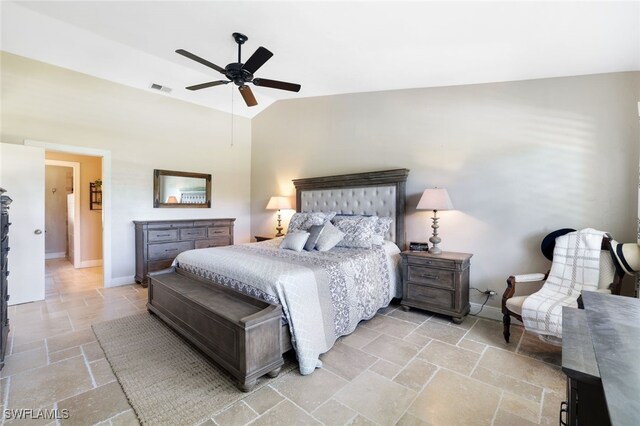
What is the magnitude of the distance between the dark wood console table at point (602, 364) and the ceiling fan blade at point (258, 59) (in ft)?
8.68

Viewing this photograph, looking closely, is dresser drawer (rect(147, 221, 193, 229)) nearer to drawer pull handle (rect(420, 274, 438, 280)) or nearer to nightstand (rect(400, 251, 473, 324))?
nightstand (rect(400, 251, 473, 324))

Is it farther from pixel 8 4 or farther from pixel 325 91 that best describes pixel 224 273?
pixel 8 4

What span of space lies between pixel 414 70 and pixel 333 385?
10.6 ft

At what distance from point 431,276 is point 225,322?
7.40 ft

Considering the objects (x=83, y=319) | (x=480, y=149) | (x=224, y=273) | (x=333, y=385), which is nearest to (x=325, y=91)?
(x=480, y=149)

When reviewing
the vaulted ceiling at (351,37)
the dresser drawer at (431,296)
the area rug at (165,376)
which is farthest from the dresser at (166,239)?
the dresser drawer at (431,296)

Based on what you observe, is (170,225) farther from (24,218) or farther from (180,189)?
(24,218)

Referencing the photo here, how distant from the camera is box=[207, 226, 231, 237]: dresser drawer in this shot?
5.13m

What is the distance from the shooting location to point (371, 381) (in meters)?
2.04

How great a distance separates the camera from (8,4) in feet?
9.39

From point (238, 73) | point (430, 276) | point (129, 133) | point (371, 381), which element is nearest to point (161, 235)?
point (129, 133)

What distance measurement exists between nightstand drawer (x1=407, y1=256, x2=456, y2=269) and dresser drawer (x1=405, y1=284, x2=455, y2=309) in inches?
10.3

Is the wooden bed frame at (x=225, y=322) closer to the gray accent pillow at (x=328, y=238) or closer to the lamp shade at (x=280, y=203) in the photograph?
the gray accent pillow at (x=328, y=238)

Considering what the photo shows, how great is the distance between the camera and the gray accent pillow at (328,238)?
10.9 feet
